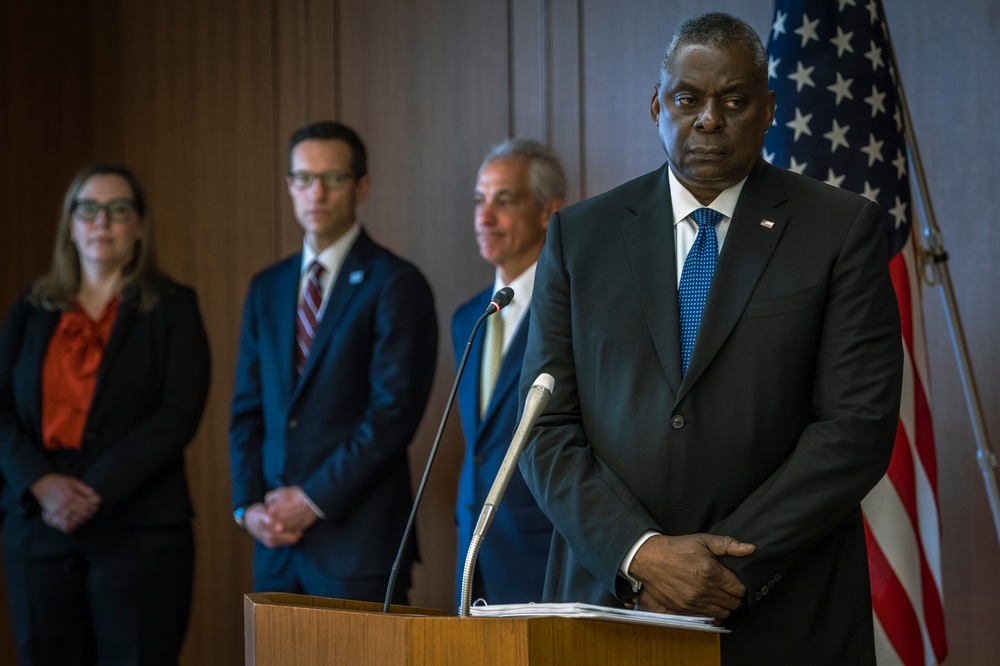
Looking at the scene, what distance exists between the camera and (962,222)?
13.2 ft

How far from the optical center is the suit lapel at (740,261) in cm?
219

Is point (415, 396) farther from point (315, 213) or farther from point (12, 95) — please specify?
point (12, 95)

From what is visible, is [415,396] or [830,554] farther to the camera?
[415,396]

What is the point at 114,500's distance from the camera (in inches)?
154

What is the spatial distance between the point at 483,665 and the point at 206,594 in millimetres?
4294

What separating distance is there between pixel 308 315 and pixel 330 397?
1.01 ft

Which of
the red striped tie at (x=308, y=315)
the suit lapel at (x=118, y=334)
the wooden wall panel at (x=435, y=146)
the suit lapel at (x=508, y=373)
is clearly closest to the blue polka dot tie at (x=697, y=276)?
the suit lapel at (x=508, y=373)

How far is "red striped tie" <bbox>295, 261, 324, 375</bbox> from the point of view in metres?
3.95

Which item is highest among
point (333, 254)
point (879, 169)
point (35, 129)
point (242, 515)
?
point (35, 129)

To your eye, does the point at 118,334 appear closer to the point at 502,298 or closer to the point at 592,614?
the point at 502,298

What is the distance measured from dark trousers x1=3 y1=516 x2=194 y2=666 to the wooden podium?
85.8 inches

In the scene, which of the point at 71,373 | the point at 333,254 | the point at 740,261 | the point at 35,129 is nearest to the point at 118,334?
the point at 71,373

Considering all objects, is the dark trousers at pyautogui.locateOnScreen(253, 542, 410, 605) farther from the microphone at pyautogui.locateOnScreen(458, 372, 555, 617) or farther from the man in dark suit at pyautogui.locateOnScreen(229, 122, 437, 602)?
the microphone at pyautogui.locateOnScreen(458, 372, 555, 617)

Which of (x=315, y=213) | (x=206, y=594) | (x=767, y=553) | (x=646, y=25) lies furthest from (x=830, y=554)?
(x=206, y=594)
